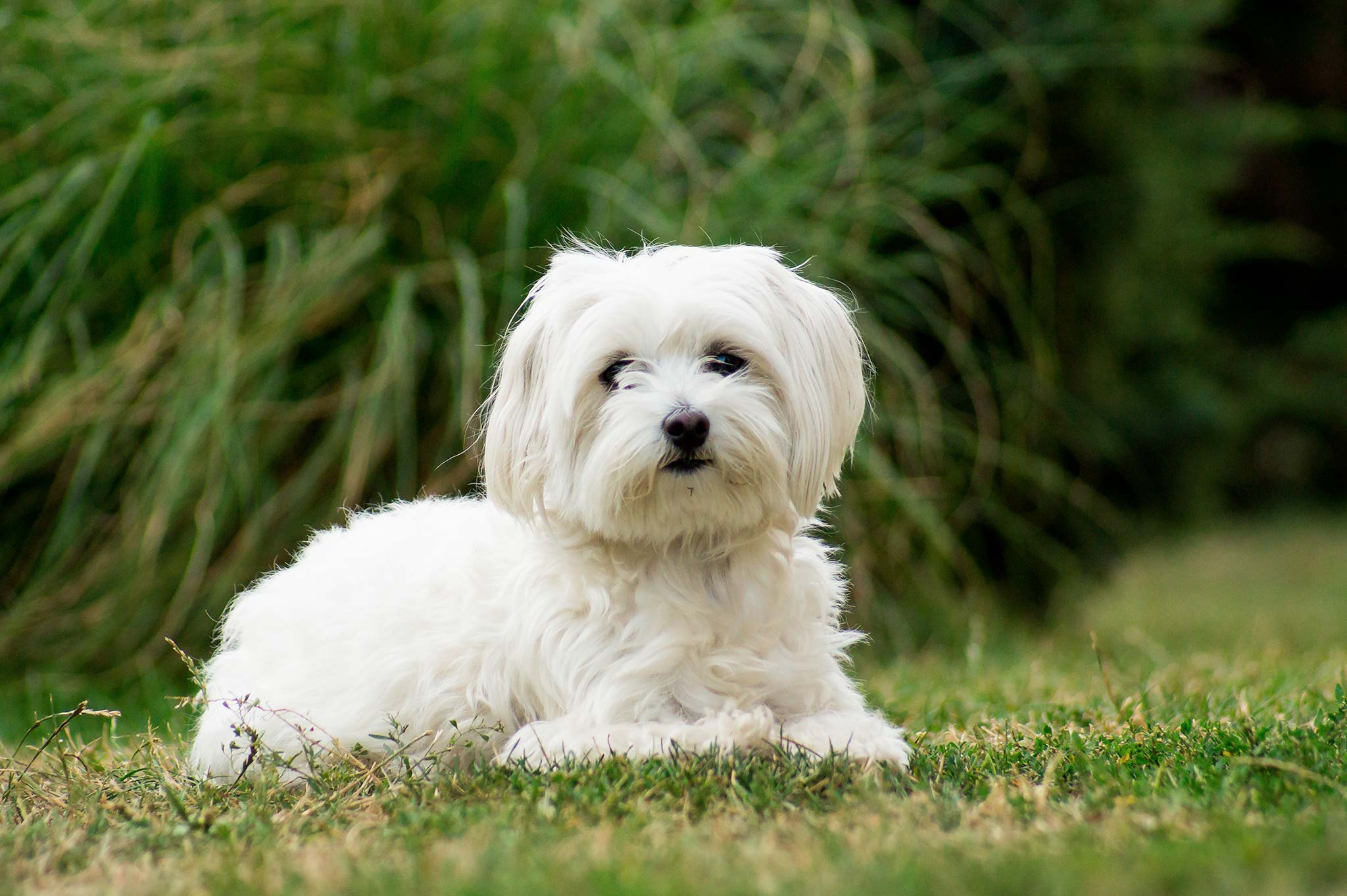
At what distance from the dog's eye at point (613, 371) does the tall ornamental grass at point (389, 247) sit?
144cm

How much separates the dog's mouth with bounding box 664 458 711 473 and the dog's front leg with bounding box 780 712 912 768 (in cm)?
58

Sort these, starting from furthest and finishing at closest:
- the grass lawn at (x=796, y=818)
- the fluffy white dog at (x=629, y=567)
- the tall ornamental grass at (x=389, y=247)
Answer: the tall ornamental grass at (x=389, y=247)
the fluffy white dog at (x=629, y=567)
the grass lawn at (x=796, y=818)

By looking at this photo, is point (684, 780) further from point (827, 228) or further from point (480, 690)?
point (827, 228)

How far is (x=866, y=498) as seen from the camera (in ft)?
18.5

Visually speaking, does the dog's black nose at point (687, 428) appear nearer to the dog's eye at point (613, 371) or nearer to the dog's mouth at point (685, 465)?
the dog's mouth at point (685, 465)

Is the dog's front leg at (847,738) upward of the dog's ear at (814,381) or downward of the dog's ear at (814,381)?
downward

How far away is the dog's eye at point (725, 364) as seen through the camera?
9.95 feet

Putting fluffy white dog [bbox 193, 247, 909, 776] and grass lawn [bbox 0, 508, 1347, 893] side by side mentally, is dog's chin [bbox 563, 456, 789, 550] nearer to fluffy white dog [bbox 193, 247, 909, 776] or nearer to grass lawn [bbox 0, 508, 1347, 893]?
fluffy white dog [bbox 193, 247, 909, 776]

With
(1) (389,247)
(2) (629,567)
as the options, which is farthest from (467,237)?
(2) (629,567)

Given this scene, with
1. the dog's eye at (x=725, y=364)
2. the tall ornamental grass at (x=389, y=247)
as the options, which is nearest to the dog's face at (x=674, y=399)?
the dog's eye at (x=725, y=364)

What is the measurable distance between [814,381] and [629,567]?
1.96 ft

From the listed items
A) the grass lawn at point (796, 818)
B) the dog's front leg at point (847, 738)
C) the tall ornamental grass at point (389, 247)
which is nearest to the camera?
the grass lawn at point (796, 818)

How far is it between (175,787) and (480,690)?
672mm

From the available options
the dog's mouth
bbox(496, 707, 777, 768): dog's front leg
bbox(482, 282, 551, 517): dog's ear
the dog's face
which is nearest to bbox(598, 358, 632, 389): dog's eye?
the dog's face
